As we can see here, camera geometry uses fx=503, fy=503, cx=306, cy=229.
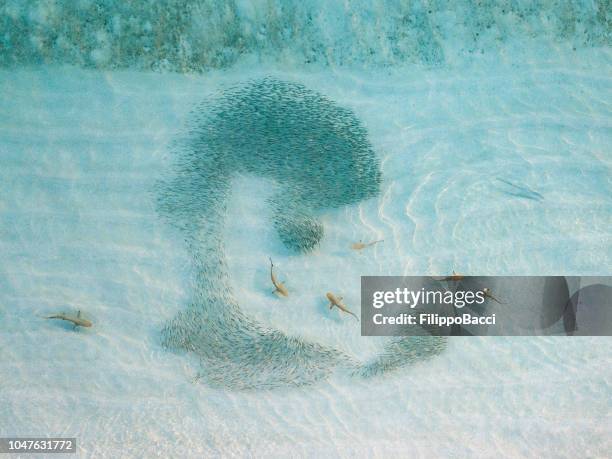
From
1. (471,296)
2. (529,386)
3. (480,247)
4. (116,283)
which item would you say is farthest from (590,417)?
(116,283)

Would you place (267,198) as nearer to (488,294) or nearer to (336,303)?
(336,303)

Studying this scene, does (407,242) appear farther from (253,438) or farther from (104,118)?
(104,118)

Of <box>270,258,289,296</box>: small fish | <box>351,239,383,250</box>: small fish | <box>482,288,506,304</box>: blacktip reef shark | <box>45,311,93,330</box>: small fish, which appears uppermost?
<box>351,239,383,250</box>: small fish

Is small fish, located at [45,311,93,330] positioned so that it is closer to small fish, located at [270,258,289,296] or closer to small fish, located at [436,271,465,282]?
small fish, located at [270,258,289,296]

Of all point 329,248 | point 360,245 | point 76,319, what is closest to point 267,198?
point 329,248

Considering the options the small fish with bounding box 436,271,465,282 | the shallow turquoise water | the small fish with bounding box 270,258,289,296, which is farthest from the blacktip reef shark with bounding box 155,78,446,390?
the small fish with bounding box 436,271,465,282

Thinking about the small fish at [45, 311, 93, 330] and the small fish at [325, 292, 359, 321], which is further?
the small fish at [325, 292, 359, 321]

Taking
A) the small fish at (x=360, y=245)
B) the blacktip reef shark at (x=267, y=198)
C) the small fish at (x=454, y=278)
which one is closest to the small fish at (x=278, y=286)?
the blacktip reef shark at (x=267, y=198)

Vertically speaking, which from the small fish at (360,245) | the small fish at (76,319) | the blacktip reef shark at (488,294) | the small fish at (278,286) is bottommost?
the small fish at (76,319)

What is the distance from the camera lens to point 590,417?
425cm

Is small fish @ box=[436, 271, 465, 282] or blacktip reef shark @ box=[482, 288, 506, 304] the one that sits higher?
small fish @ box=[436, 271, 465, 282]

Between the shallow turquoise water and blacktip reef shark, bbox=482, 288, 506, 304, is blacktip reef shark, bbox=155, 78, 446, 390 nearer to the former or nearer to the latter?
the shallow turquoise water

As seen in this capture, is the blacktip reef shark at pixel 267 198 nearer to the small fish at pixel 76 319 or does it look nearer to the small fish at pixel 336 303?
the small fish at pixel 336 303

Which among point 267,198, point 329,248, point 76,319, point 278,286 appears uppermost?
point 267,198
